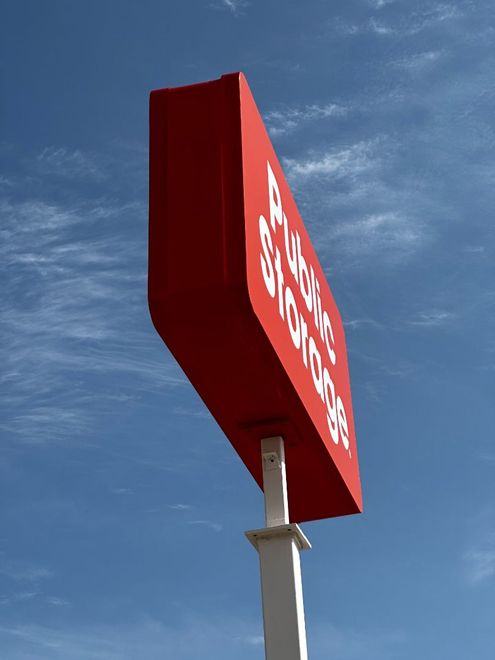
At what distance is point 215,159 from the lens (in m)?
6.34

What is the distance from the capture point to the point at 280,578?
6.22 metres

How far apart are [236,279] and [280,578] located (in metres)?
1.88

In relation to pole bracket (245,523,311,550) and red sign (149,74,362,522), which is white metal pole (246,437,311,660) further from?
red sign (149,74,362,522)

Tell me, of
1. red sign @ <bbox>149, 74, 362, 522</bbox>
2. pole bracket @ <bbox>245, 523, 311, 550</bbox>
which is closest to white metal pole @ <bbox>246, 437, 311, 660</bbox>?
pole bracket @ <bbox>245, 523, 311, 550</bbox>

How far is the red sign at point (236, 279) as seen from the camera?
19.3 feet

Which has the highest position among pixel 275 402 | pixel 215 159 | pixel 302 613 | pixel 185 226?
pixel 215 159

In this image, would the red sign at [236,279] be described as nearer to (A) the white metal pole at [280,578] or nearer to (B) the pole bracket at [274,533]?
(A) the white metal pole at [280,578]

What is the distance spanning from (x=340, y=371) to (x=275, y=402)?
237 centimetres

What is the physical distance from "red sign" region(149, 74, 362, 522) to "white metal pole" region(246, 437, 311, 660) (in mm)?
646

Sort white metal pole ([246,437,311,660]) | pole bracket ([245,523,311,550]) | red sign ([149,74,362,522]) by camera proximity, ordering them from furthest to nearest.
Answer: pole bracket ([245,523,311,550]), white metal pole ([246,437,311,660]), red sign ([149,74,362,522])

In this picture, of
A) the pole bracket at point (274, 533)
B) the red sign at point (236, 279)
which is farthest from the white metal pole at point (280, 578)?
the red sign at point (236, 279)

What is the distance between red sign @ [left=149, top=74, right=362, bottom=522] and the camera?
19.3 feet

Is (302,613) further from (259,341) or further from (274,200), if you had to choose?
(274,200)

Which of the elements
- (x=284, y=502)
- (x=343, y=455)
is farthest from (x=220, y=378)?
(x=343, y=455)
